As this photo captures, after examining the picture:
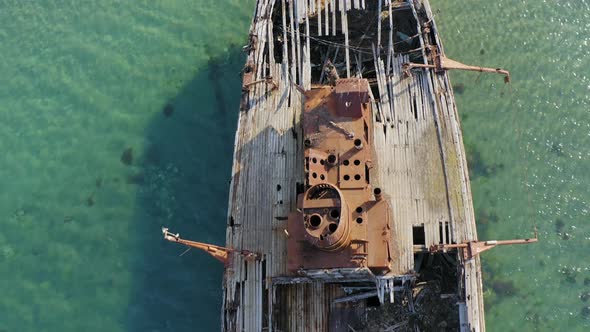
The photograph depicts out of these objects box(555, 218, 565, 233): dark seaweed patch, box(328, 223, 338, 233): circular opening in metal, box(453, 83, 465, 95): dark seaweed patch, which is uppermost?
box(453, 83, 465, 95): dark seaweed patch

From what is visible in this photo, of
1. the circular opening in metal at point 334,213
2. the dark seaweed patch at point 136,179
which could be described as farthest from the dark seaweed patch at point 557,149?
the dark seaweed patch at point 136,179

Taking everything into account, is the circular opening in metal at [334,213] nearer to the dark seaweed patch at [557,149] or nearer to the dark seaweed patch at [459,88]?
the dark seaweed patch at [459,88]

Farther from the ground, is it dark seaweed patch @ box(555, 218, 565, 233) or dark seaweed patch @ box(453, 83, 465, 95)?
dark seaweed patch @ box(453, 83, 465, 95)

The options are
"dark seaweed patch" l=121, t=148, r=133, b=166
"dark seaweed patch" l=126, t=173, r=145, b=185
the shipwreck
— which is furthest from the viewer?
"dark seaweed patch" l=121, t=148, r=133, b=166

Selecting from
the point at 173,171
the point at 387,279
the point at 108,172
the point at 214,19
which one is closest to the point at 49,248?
the point at 108,172

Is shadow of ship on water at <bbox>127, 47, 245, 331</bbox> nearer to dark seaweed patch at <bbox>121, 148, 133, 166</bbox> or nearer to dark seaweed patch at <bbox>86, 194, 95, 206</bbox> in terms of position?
dark seaweed patch at <bbox>121, 148, 133, 166</bbox>

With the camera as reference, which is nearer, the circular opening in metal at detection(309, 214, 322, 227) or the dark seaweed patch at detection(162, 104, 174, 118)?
the circular opening in metal at detection(309, 214, 322, 227)

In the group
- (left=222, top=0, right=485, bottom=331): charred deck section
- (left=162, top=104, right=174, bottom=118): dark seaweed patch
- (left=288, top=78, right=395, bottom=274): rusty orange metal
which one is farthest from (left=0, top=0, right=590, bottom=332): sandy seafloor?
(left=288, top=78, right=395, bottom=274): rusty orange metal
